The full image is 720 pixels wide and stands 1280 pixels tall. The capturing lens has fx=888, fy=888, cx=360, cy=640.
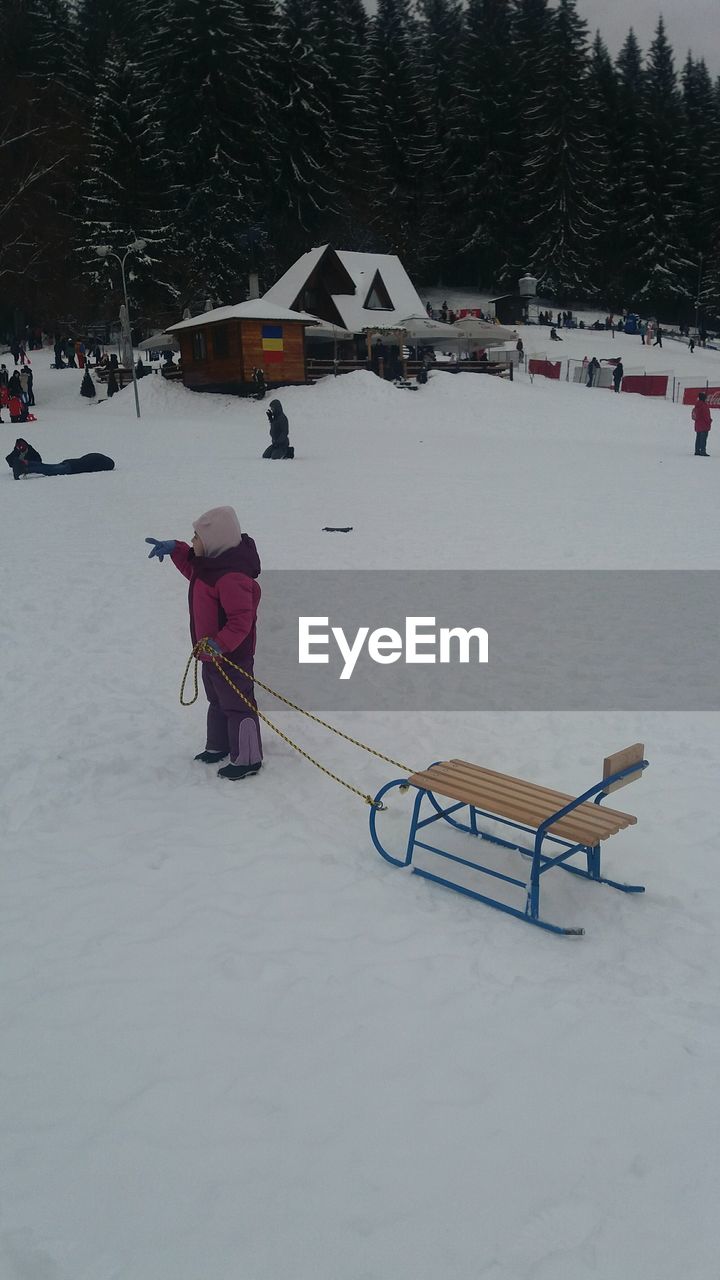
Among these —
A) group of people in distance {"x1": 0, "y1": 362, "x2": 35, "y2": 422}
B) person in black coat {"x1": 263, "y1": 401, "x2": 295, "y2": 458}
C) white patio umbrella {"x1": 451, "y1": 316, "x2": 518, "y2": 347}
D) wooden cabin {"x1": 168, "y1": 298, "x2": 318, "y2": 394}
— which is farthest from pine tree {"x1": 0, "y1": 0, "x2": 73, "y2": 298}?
person in black coat {"x1": 263, "y1": 401, "x2": 295, "y2": 458}

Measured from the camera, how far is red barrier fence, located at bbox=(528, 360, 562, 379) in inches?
1581

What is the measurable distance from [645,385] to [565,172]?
38645mm

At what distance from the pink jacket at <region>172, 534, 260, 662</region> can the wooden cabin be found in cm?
2848

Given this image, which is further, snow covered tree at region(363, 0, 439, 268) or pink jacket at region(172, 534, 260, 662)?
snow covered tree at region(363, 0, 439, 268)

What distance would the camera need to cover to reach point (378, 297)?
45188 millimetres

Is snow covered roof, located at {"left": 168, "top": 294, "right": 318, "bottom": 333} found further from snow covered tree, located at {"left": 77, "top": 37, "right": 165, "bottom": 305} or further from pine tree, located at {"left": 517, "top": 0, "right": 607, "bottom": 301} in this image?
pine tree, located at {"left": 517, "top": 0, "right": 607, "bottom": 301}

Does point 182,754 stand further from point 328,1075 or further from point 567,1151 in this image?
point 567,1151

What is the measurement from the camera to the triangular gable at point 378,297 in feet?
146

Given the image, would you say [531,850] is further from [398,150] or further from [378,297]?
[398,150]

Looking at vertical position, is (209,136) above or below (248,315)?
above

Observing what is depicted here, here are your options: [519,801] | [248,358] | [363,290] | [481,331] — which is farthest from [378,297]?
[519,801]

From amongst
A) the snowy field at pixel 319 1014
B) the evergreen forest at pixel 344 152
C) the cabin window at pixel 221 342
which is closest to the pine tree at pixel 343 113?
the evergreen forest at pixel 344 152

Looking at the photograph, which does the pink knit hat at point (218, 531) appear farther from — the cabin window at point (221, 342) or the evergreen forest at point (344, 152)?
the evergreen forest at point (344, 152)

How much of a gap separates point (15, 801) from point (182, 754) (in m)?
1.26
